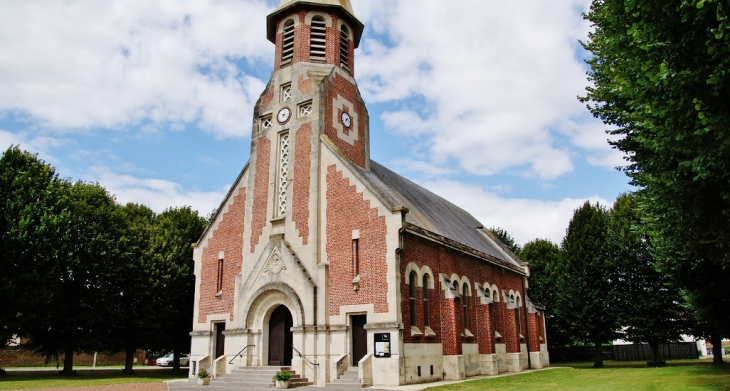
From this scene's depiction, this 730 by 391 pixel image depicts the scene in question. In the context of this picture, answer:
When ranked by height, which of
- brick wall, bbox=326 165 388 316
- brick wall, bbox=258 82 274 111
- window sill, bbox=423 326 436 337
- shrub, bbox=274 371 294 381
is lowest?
shrub, bbox=274 371 294 381

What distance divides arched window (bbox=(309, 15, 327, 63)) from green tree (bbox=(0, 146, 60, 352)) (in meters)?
16.8

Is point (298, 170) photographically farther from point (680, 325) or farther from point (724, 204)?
point (680, 325)

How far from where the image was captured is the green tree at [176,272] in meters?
35.6

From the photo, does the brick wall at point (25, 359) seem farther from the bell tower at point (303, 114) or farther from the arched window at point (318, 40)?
the arched window at point (318, 40)

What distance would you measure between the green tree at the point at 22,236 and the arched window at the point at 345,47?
59.0 feet

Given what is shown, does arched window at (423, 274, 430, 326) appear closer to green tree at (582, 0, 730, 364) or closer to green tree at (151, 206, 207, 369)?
green tree at (582, 0, 730, 364)

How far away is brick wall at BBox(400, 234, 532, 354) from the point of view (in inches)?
917

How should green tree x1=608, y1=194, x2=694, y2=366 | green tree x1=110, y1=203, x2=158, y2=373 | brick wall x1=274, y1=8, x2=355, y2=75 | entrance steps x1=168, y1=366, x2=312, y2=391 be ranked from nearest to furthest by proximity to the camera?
entrance steps x1=168, y1=366, x2=312, y2=391
brick wall x1=274, y1=8, x2=355, y2=75
green tree x1=110, y1=203, x2=158, y2=373
green tree x1=608, y1=194, x2=694, y2=366

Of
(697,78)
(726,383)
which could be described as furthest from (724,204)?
(726,383)

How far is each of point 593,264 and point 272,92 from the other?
26875 millimetres

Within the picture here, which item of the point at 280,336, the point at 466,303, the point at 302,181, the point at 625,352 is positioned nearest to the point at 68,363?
the point at 280,336

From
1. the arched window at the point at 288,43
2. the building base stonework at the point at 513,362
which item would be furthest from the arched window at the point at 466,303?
the arched window at the point at 288,43

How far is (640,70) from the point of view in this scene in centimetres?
1250

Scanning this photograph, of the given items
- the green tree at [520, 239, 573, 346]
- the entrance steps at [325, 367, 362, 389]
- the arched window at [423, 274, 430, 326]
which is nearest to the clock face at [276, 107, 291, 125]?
the arched window at [423, 274, 430, 326]
